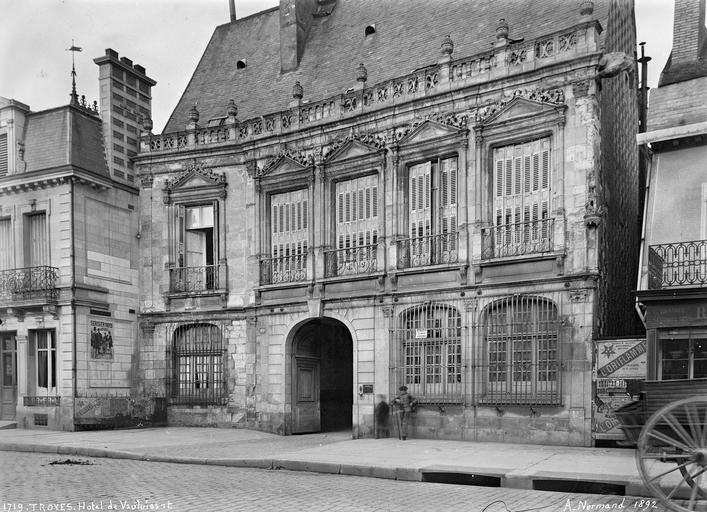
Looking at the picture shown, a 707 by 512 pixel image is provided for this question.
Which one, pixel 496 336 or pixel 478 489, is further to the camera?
pixel 496 336

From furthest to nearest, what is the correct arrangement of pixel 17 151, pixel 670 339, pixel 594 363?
pixel 17 151
pixel 594 363
pixel 670 339

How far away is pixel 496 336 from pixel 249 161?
8682 millimetres

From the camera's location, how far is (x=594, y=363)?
15.1 meters

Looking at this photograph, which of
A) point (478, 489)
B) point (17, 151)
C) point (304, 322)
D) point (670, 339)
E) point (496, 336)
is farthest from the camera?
point (17, 151)

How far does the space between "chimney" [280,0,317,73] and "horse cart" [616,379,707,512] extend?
1698 centimetres

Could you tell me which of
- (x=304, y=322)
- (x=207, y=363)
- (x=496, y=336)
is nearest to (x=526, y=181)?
(x=496, y=336)

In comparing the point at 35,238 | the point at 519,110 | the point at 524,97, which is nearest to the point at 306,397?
the point at 35,238

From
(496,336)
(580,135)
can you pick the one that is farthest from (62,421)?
(580,135)

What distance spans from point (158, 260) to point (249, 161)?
4.13 metres

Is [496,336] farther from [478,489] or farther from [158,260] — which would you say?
[158,260]

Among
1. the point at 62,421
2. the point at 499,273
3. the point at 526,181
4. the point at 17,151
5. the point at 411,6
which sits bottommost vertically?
the point at 62,421

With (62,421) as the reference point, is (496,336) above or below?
above

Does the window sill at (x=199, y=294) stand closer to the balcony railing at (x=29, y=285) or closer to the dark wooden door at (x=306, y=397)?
the dark wooden door at (x=306, y=397)

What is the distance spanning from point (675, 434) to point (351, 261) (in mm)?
11574
